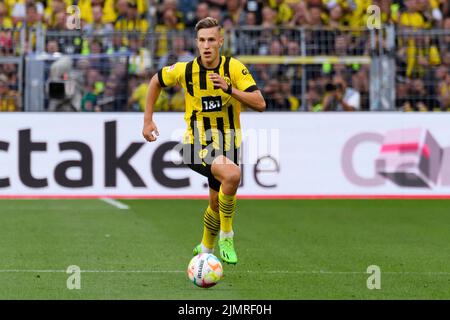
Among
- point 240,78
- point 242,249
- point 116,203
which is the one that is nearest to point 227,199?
point 240,78

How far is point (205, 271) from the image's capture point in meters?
9.79

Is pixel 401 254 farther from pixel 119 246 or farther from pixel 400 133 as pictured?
pixel 400 133

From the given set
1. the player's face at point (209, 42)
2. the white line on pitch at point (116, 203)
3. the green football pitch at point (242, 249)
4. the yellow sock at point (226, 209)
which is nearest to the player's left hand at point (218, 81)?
the player's face at point (209, 42)

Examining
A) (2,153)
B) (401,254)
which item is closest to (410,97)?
(2,153)

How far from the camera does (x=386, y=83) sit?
2195 centimetres

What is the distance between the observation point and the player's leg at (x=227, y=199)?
10898 millimetres

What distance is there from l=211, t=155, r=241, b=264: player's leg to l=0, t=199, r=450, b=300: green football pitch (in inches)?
9.0

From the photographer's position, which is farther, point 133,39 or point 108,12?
point 108,12

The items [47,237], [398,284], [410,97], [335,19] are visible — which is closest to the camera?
[398,284]

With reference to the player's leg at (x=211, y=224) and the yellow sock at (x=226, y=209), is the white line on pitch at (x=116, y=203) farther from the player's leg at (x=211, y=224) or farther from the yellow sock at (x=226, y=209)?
the yellow sock at (x=226, y=209)

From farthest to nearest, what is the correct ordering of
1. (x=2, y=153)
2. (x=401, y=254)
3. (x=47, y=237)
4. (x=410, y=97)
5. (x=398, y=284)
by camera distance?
(x=410, y=97)
(x=2, y=153)
(x=47, y=237)
(x=401, y=254)
(x=398, y=284)

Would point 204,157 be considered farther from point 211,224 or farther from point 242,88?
point 242,88

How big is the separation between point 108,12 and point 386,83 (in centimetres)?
567

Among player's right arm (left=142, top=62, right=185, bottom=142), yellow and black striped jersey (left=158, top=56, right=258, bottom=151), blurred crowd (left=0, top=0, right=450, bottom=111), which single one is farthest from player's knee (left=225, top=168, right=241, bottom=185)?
blurred crowd (left=0, top=0, right=450, bottom=111)
